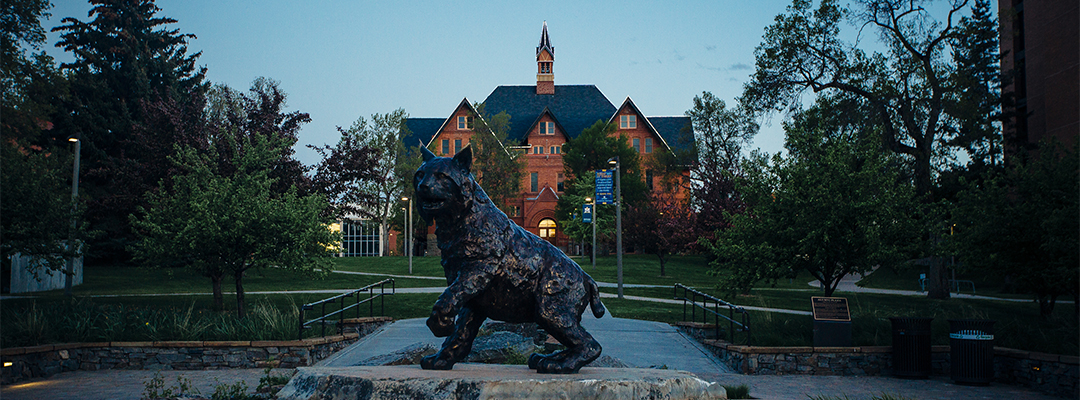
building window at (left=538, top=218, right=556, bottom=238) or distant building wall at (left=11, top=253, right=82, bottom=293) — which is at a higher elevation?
building window at (left=538, top=218, right=556, bottom=238)

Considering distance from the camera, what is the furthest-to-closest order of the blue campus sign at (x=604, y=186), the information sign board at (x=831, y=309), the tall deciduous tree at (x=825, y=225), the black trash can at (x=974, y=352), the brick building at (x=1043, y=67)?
the blue campus sign at (x=604, y=186) < the brick building at (x=1043, y=67) < the tall deciduous tree at (x=825, y=225) < the information sign board at (x=831, y=309) < the black trash can at (x=974, y=352)

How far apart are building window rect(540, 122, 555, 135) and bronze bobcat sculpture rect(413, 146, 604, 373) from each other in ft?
191

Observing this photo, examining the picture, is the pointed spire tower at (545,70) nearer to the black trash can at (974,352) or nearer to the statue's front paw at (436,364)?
the black trash can at (974,352)

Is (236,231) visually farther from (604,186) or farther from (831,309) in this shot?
(604,186)

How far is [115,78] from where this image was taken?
35719 mm

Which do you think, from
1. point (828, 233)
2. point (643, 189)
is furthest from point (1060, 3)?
point (643, 189)

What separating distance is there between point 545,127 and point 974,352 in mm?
54483

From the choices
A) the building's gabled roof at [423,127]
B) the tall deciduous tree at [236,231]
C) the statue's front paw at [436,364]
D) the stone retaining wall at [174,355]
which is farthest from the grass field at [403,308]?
the building's gabled roof at [423,127]

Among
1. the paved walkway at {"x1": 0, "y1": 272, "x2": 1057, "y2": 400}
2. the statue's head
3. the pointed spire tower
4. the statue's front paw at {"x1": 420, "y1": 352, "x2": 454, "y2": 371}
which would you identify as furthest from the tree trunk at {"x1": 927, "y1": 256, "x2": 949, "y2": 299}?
the pointed spire tower

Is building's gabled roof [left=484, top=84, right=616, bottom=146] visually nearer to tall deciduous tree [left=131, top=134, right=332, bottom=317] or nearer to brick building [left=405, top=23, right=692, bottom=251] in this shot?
brick building [left=405, top=23, right=692, bottom=251]

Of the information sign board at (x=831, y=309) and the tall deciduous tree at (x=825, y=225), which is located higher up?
the tall deciduous tree at (x=825, y=225)

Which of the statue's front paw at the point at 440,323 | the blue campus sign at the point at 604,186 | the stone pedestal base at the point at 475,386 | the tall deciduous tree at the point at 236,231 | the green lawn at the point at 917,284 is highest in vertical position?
the blue campus sign at the point at 604,186

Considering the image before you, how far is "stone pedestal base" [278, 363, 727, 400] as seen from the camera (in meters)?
4.43

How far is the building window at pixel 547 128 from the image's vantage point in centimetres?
6312
